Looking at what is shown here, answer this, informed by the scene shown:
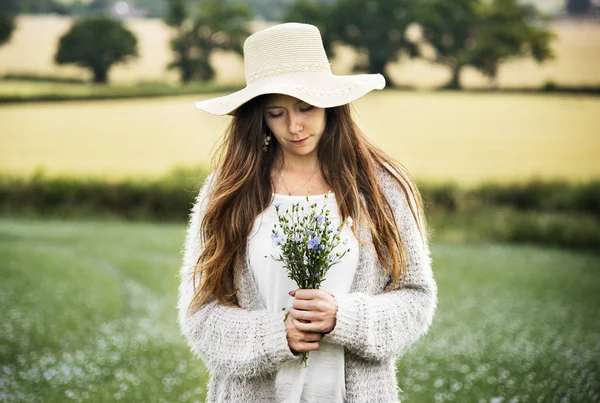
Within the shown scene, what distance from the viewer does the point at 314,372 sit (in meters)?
2.70

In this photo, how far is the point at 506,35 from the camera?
50.9 ft

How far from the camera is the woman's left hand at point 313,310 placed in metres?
2.50

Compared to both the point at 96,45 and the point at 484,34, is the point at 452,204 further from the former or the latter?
the point at 96,45

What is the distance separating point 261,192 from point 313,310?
20.5 inches

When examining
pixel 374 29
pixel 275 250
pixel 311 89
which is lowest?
pixel 275 250

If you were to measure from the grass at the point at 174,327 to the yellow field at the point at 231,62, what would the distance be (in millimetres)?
3345

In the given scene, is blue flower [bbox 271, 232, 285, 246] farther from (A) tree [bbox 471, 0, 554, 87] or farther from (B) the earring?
(A) tree [bbox 471, 0, 554, 87]

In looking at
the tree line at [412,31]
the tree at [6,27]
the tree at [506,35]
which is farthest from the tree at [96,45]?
the tree at [506,35]

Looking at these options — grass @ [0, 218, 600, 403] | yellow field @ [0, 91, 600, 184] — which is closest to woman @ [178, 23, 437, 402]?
grass @ [0, 218, 600, 403]

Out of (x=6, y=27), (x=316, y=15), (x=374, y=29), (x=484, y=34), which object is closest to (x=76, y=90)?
(x=6, y=27)

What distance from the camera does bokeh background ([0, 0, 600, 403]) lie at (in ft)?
47.5

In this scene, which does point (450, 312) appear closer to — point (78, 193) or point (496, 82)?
point (496, 82)

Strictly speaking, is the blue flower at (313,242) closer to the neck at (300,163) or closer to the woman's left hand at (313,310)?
the woman's left hand at (313,310)

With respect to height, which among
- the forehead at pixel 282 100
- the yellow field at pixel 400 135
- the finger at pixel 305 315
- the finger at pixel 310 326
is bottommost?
the yellow field at pixel 400 135
